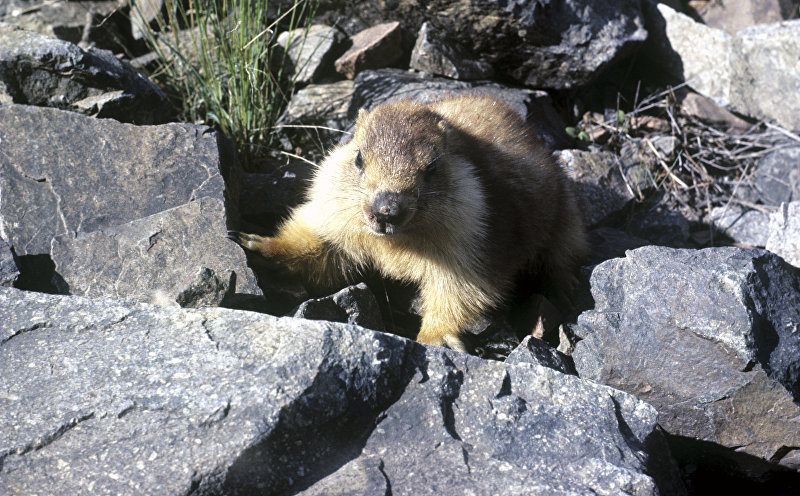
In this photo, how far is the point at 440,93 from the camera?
20.2 ft

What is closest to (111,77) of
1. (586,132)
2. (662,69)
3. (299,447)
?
(299,447)

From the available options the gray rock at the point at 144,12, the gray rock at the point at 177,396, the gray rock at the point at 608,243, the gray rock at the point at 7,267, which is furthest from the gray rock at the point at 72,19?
the gray rock at the point at 608,243

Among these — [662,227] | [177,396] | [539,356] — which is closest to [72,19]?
[177,396]

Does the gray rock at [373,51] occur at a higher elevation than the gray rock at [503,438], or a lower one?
higher

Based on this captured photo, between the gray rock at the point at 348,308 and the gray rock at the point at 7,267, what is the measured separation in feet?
4.99

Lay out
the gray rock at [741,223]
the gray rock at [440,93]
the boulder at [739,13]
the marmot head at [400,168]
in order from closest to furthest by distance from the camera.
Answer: the marmot head at [400,168], the gray rock at [440,93], the gray rock at [741,223], the boulder at [739,13]

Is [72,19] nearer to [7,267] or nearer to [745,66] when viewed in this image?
[7,267]

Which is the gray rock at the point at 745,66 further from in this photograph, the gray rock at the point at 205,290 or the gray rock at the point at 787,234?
the gray rock at the point at 205,290

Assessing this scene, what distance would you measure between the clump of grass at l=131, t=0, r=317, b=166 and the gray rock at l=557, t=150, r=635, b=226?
254cm

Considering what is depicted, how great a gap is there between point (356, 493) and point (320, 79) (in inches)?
182

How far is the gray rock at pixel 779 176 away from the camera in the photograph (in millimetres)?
6645

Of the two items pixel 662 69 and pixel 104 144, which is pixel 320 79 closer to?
pixel 104 144

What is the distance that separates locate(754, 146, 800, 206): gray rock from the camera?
664 centimetres

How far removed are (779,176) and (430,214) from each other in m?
4.07
